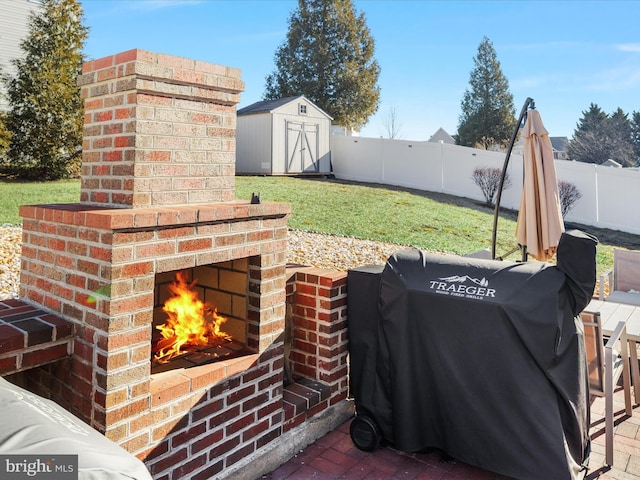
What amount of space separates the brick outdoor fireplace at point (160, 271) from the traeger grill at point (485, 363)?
1.66 feet

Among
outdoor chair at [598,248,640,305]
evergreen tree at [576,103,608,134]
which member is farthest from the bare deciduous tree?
outdoor chair at [598,248,640,305]

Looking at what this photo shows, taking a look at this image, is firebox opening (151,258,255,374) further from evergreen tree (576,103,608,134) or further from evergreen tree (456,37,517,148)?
evergreen tree (576,103,608,134)

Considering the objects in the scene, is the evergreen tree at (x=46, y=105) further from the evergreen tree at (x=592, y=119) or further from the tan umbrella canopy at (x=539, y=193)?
the evergreen tree at (x=592, y=119)

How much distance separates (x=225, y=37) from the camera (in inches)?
1052

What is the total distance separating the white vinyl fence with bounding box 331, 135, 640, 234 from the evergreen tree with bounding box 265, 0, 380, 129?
853 cm

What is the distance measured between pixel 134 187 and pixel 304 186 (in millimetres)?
13946

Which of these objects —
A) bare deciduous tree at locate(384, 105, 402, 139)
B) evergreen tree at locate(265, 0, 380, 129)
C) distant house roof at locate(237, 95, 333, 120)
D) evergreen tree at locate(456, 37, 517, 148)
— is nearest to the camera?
distant house roof at locate(237, 95, 333, 120)

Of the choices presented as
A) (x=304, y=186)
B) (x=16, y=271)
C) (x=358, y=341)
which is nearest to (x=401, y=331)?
(x=358, y=341)

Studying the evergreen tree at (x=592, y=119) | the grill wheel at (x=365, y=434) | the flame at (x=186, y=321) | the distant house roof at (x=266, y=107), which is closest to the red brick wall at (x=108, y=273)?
the flame at (x=186, y=321)

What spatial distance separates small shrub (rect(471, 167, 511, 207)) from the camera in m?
16.3

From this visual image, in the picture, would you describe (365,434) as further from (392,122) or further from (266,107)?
(392,122)

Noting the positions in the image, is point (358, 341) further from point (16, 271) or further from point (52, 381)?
point (16, 271)

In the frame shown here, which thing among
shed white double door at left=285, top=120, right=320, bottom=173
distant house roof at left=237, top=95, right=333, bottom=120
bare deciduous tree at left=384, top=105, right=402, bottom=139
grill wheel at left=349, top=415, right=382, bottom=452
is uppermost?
bare deciduous tree at left=384, top=105, right=402, bottom=139

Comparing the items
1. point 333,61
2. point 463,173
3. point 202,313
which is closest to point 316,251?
point 202,313
